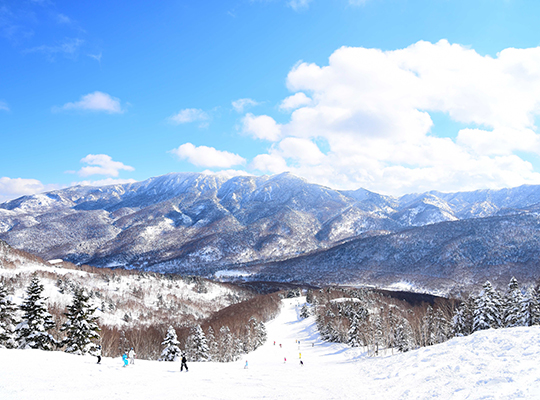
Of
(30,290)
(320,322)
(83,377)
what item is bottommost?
(320,322)

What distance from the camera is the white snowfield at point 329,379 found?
1873 cm

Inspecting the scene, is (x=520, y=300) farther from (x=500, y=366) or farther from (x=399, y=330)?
(x=500, y=366)

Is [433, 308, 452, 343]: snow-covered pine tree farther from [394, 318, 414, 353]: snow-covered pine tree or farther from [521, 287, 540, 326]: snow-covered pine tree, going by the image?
[521, 287, 540, 326]: snow-covered pine tree

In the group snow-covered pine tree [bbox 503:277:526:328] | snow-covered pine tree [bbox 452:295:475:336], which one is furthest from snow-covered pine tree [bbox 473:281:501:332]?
snow-covered pine tree [bbox 452:295:475:336]

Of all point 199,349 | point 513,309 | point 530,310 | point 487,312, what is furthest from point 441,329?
point 199,349

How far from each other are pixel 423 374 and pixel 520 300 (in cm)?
3902

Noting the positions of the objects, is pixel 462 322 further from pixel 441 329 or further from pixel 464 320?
pixel 441 329

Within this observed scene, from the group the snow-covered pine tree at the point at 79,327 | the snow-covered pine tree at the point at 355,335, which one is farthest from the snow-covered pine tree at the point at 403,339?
the snow-covered pine tree at the point at 79,327

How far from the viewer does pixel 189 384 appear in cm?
2509

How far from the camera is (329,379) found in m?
30.6

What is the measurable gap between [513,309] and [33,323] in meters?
73.0

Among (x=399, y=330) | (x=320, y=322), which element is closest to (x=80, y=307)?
(x=399, y=330)

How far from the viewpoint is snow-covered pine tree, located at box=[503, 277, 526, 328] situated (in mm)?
45959

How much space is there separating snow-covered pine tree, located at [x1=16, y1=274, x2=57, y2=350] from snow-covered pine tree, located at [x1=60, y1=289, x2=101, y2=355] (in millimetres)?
2295
